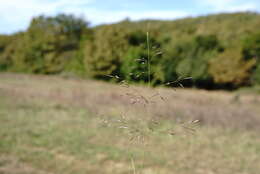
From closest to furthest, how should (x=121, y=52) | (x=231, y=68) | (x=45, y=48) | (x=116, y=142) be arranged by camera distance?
(x=116, y=142), (x=121, y=52), (x=231, y=68), (x=45, y=48)

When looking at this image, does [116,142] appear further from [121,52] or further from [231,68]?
[231,68]

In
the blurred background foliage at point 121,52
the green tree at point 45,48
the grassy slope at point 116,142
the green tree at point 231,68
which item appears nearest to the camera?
the grassy slope at point 116,142

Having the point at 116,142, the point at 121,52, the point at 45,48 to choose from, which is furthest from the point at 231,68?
the point at 116,142

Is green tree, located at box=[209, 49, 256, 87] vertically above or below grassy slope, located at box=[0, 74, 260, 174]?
below

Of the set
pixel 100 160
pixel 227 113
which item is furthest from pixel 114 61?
pixel 100 160

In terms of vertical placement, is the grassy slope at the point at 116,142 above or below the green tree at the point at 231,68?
above

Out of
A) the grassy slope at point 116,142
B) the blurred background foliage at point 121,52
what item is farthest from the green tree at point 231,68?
the grassy slope at point 116,142

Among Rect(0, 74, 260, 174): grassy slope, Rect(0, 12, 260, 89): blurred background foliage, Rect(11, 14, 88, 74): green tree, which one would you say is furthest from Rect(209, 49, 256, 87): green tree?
Rect(0, 74, 260, 174): grassy slope

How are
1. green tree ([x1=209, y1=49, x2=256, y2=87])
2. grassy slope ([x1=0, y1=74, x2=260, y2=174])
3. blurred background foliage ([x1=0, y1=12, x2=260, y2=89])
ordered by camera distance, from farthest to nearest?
blurred background foliage ([x1=0, y1=12, x2=260, y2=89]) < green tree ([x1=209, y1=49, x2=256, y2=87]) < grassy slope ([x1=0, y1=74, x2=260, y2=174])

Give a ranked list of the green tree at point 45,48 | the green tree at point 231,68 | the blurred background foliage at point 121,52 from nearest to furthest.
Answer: the green tree at point 231,68 < the blurred background foliage at point 121,52 < the green tree at point 45,48

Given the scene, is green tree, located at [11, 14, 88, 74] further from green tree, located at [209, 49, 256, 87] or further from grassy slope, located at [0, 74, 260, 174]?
grassy slope, located at [0, 74, 260, 174]

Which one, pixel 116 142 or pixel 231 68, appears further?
pixel 231 68

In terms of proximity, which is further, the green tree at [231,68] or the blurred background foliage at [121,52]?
the blurred background foliage at [121,52]

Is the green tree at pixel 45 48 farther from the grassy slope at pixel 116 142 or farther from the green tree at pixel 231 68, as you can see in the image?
the grassy slope at pixel 116 142
